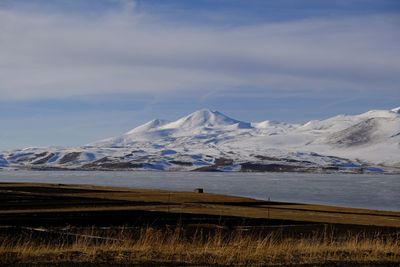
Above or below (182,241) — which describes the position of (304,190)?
below

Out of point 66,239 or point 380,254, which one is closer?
point 380,254

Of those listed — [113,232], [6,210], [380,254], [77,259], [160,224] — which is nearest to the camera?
[77,259]

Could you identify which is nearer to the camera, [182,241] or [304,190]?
[182,241]

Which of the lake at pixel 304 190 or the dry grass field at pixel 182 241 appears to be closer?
the dry grass field at pixel 182 241

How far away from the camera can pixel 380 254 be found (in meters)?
17.2

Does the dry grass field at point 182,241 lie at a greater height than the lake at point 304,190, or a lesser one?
greater

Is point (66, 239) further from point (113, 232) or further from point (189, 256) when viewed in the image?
point (189, 256)

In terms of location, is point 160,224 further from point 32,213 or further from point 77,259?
point 77,259

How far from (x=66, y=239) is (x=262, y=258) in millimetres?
10775

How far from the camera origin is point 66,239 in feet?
80.4

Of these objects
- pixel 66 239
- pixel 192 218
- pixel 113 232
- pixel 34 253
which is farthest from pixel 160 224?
pixel 34 253

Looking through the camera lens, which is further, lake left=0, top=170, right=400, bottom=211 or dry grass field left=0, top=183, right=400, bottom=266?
lake left=0, top=170, right=400, bottom=211

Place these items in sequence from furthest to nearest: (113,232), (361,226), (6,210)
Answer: (6,210)
(361,226)
(113,232)

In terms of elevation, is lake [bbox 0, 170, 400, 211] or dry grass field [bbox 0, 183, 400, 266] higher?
dry grass field [bbox 0, 183, 400, 266]
